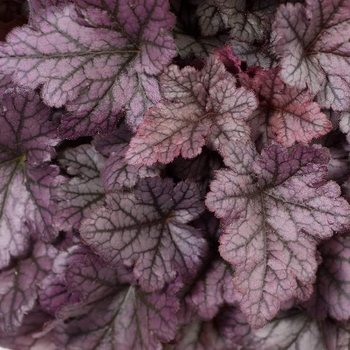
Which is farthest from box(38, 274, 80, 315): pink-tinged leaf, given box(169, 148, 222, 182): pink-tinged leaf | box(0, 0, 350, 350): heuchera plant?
box(169, 148, 222, 182): pink-tinged leaf

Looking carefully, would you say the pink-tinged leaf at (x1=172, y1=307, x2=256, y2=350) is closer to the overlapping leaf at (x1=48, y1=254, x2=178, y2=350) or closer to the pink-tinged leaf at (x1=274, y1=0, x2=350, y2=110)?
the overlapping leaf at (x1=48, y1=254, x2=178, y2=350)

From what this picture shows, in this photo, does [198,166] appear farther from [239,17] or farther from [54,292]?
[54,292]

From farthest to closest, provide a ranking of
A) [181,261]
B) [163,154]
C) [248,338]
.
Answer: [248,338] < [181,261] < [163,154]

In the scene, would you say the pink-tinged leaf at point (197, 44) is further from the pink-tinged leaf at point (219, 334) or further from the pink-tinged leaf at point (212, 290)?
the pink-tinged leaf at point (219, 334)

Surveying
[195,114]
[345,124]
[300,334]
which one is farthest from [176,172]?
[300,334]

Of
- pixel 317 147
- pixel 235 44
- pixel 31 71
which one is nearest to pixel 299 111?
pixel 317 147

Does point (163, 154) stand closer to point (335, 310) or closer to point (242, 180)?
point (242, 180)
